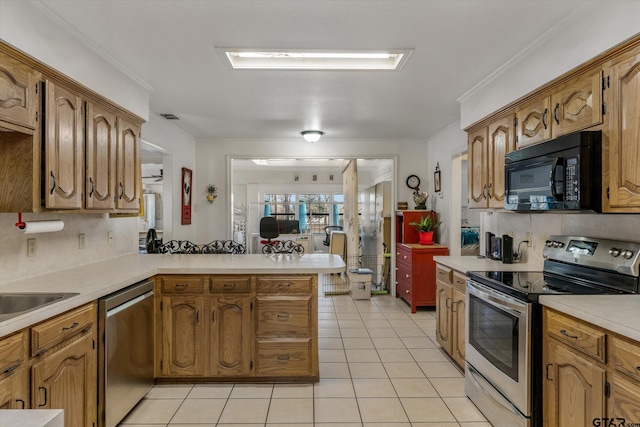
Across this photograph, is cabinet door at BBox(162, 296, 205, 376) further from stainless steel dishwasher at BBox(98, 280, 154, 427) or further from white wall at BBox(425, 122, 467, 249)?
white wall at BBox(425, 122, 467, 249)

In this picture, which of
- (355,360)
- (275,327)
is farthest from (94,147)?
(355,360)

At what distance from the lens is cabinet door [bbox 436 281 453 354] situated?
310 cm

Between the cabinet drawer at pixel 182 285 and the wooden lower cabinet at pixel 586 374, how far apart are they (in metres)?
2.23

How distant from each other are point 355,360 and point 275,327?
0.93 m

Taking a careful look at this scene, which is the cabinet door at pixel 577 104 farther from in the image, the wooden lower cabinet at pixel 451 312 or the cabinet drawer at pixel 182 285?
the cabinet drawer at pixel 182 285

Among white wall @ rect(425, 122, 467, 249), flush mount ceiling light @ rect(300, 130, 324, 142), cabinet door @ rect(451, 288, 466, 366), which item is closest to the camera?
cabinet door @ rect(451, 288, 466, 366)

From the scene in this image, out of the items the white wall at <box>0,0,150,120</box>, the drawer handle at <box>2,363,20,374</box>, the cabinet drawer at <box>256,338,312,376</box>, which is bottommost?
the cabinet drawer at <box>256,338,312,376</box>

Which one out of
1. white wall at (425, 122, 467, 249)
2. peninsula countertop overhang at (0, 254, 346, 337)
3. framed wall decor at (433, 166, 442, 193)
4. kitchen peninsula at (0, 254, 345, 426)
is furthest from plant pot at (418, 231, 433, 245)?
kitchen peninsula at (0, 254, 345, 426)

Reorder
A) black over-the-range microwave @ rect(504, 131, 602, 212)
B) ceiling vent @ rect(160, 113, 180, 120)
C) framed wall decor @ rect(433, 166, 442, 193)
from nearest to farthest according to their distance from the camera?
1. black over-the-range microwave @ rect(504, 131, 602, 212)
2. ceiling vent @ rect(160, 113, 180, 120)
3. framed wall decor @ rect(433, 166, 442, 193)

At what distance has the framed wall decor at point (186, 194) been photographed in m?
4.88

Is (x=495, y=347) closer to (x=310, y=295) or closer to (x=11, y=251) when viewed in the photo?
(x=310, y=295)

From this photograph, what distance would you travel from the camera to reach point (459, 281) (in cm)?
288

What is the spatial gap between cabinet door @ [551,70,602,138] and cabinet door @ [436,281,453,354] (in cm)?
150

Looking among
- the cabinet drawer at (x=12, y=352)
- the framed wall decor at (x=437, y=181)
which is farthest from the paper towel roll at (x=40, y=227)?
the framed wall decor at (x=437, y=181)
